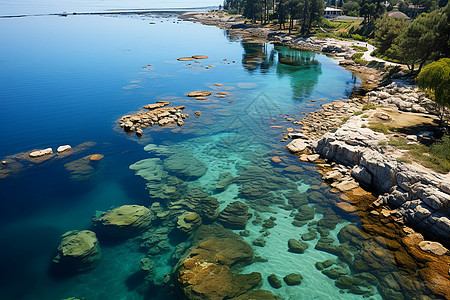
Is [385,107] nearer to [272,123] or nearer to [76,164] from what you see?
[272,123]

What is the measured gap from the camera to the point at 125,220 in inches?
849

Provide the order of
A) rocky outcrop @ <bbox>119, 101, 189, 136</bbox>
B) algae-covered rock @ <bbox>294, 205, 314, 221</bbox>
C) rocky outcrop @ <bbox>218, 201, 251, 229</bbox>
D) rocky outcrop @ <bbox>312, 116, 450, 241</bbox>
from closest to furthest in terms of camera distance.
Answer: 1. rocky outcrop @ <bbox>312, 116, 450, 241</bbox>
2. rocky outcrop @ <bbox>218, 201, 251, 229</bbox>
3. algae-covered rock @ <bbox>294, 205, 314, 221</bbox>
4. rocky outcrop @ <bbox>119, 101, 189, 136</bbox>

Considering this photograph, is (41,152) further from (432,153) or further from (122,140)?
(432,153)

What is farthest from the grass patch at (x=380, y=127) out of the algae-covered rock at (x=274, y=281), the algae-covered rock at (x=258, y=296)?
the algae-covered rock at (x=258, y=296)

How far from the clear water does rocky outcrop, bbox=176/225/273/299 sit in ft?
3.82

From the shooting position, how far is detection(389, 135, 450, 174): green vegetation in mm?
21997

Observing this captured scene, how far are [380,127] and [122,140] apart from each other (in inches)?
1374

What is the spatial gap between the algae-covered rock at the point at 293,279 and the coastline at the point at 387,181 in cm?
740

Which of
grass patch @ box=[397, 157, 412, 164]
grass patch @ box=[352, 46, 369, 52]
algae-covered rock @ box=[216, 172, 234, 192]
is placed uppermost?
grass patch @ box=[352, 46, 369, 52]

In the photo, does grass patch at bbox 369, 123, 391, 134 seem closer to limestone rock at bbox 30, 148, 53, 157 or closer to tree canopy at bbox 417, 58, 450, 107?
tree canopy at bbox 417, 58, 450, 107

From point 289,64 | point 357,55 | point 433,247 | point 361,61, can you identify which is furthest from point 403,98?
point 289,64

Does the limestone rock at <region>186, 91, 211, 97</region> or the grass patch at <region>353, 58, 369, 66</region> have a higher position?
the grass patch at <region>353, 58, 369, 66</region>

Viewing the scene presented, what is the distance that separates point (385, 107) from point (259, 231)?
32.7m

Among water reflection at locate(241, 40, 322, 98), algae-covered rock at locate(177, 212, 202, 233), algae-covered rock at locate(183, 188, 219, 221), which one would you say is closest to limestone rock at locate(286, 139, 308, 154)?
algae-covered rock at locate(183, 188, 219, 221)
